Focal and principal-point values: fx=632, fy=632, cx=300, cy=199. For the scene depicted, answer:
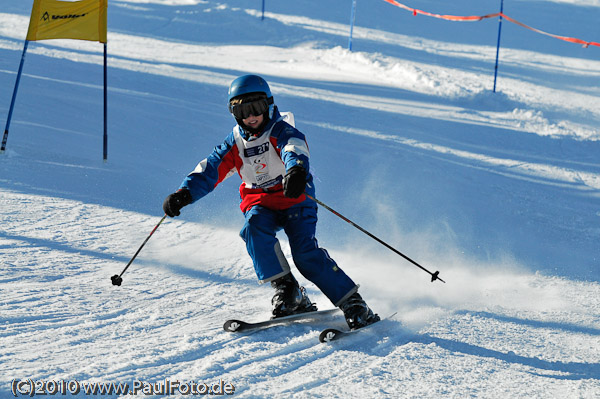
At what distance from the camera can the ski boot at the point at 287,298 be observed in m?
3.61

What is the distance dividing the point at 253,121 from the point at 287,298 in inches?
40.5

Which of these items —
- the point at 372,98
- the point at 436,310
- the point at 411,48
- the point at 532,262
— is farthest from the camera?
the point at 411,48

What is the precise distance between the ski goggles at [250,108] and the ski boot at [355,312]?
1157 millimetres

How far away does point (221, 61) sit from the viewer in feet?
49.8

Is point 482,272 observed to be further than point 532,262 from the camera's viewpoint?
No

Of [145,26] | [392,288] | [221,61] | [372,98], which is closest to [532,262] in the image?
[392,288]

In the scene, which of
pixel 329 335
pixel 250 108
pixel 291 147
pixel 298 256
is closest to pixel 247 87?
pixel 250 108

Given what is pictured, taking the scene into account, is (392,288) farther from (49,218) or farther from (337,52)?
(337,52)

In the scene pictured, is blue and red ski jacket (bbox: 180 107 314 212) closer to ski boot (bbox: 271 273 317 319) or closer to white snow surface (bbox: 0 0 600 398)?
ski boot (bbox: 271 273 317 319)

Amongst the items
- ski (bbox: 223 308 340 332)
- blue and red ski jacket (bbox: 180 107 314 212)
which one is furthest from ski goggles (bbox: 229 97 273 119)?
ski (bbox: 223 308 340 332)

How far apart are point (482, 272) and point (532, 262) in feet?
2.10

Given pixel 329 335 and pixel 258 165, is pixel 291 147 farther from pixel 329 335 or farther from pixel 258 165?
pixel 329 335

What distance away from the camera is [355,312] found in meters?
3.48

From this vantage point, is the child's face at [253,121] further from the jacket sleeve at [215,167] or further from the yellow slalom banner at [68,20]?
the yellow slalom banner at [68,20]
